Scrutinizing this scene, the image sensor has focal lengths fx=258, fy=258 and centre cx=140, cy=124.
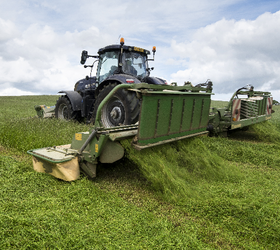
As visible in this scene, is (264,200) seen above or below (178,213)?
above

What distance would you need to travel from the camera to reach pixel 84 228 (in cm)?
260

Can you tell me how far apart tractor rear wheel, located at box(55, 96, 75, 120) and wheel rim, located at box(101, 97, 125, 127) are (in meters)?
2.50

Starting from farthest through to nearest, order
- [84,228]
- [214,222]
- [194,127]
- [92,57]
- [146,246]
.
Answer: [92,57] → [194,127] → [214,222] → [84,228] → [146,246]

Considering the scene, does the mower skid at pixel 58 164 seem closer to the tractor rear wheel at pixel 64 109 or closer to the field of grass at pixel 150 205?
the field of grass at pixel 150 205

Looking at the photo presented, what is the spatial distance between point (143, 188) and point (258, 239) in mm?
1654

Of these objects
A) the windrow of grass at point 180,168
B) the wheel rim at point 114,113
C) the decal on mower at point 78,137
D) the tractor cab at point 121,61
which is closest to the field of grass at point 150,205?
the windrow of grass at point 180,168

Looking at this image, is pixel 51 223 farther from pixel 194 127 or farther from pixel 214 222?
pixel 194 127

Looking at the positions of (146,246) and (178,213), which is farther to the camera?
(178,213)

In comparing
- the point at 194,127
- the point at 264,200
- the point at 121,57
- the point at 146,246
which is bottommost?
the point at 146,246

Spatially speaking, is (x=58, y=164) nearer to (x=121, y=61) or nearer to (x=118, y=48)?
(x=121, y=61)

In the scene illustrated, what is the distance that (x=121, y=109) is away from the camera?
533 cm

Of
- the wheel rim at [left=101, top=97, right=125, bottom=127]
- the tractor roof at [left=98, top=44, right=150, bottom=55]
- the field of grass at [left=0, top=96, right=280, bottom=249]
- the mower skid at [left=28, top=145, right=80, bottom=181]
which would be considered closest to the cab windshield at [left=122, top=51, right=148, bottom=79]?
the tractor roof at [left=98, top=44, right=150, bottom=55]

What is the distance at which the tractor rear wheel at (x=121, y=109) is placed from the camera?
505 centimetres

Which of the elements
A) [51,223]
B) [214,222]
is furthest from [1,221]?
[214,222]
